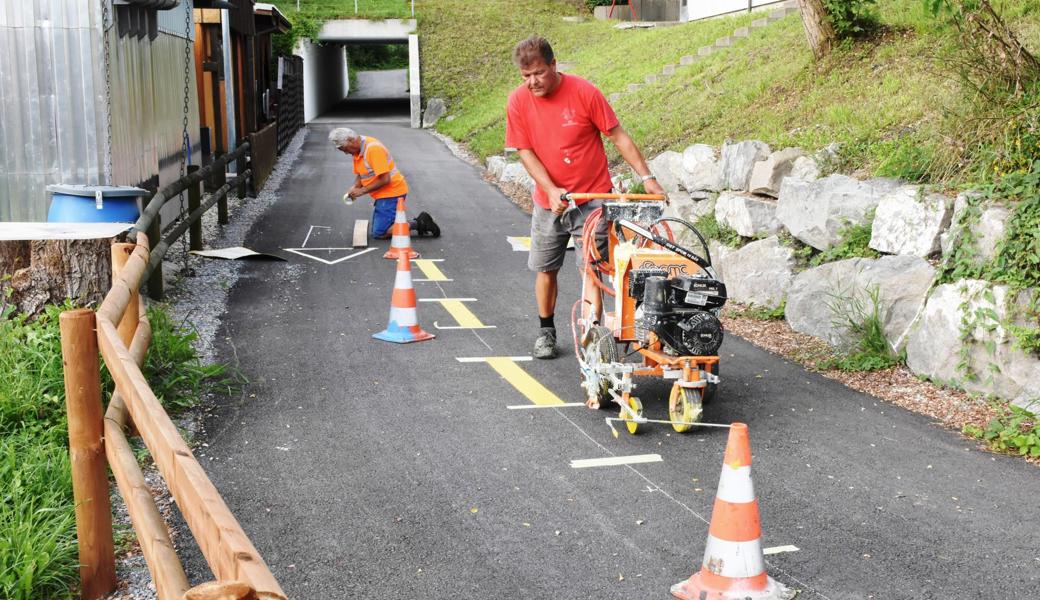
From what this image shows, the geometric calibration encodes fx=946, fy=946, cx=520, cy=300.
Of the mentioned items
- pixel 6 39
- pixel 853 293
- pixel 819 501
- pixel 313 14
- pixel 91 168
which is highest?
pixel 313 14

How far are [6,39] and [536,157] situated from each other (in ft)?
17.5

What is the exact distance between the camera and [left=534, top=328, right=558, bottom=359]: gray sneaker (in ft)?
23.1

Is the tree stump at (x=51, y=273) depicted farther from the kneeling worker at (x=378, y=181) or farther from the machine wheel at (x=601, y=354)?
the kneeling worker at (x=378, y=181)

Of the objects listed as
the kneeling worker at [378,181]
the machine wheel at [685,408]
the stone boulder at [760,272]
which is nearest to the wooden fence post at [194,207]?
the kneeling worker at [378,181]

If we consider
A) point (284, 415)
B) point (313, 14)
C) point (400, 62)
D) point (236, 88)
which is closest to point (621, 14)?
point (313, 14)

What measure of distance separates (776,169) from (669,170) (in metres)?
2.25

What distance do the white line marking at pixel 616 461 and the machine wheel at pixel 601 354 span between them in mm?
635

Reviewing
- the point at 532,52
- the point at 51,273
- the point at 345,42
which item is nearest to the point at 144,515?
the point at 51,273

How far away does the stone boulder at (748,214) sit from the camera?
8.70 metres

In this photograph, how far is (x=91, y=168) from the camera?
8.72 m

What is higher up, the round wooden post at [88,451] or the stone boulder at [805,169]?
the stone boulder at [805,169]

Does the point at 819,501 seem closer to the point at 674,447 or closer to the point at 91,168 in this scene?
the point at 674,447

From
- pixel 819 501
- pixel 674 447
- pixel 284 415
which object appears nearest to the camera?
pixel 819 501

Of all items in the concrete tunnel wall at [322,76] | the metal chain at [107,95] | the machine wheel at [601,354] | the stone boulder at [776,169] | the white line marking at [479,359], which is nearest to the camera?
the machine wheel at [601,354]
